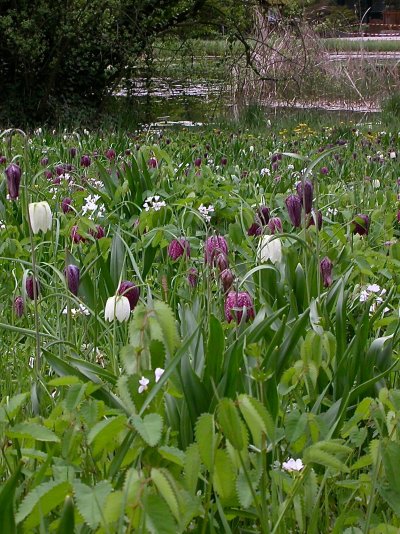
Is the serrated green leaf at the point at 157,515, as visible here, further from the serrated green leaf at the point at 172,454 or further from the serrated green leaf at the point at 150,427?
the serrated green leaf at the point at 172,454

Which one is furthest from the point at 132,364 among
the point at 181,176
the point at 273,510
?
the point at 181,176

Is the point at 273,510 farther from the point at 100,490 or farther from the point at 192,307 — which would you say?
the point at 192,307

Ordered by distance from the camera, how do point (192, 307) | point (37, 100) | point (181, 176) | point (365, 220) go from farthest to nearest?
1. point (37, 100)
2. point (181, 176)
3. point (365, 220)
4. point (192, 307)

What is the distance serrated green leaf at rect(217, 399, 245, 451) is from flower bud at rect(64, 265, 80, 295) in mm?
913

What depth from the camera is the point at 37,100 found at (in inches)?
398

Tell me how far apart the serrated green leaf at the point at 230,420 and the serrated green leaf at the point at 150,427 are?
0.08m

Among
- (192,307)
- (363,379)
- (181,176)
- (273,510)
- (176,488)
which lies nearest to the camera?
(176,488)

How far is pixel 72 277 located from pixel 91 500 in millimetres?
959

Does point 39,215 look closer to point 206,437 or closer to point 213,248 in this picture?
point 213,248

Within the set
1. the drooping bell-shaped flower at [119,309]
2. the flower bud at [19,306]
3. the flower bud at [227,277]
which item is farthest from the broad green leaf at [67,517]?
the flower bud at [19,306]

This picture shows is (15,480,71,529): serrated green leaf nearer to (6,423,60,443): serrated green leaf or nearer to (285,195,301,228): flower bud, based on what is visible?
(6,423,60,443): serrated green leaf

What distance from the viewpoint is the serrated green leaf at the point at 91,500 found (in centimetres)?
106

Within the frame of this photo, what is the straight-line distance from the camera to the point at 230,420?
44.5 inches

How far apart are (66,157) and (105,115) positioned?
4.97m
